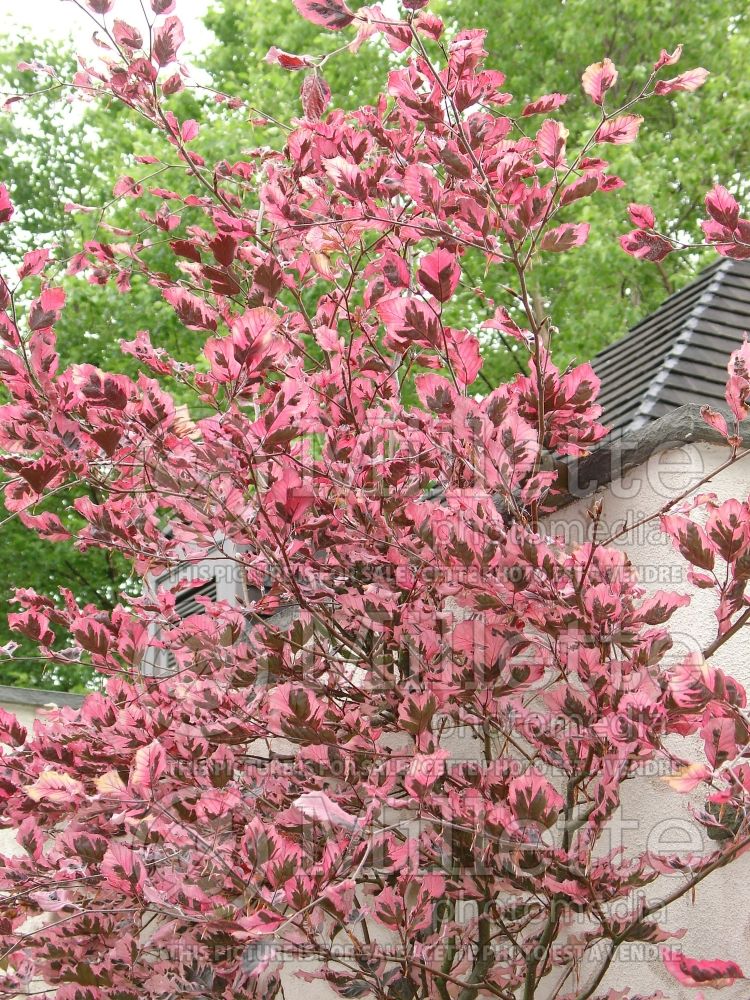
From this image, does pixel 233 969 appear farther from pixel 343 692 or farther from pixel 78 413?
pixel 78 413

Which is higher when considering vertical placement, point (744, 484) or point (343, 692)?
point (744, 484)

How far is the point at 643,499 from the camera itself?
3.37 m

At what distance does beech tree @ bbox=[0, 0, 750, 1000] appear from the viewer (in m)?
2.38

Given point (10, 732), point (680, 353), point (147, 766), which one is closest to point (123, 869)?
point (147, 766)

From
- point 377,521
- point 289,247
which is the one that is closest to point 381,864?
point 377,521

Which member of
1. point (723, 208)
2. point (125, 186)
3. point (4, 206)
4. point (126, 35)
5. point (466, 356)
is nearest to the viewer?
point (723, 208)

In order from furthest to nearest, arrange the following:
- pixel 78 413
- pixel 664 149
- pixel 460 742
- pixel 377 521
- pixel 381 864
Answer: pixel 664 149 → pixel 460 742 → pixel 78 413 → pixel 377 521 → pixel 381 864

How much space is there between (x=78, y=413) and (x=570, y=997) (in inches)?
→ 88.0

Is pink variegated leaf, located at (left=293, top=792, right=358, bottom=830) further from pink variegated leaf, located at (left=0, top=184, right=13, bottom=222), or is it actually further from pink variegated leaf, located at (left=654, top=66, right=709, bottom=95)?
pink variegated leaf, located at (left=654, top=66, right=709, bottom=95)

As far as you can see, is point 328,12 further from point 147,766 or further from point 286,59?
point 147,766

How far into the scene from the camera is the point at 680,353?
471cm

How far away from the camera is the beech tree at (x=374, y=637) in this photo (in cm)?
238

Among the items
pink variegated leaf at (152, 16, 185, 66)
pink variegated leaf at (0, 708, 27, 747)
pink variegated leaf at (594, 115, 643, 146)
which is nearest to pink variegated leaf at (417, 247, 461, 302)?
pink variegated leaf at (594, 115, 643, 146)

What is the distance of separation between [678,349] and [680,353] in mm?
85
